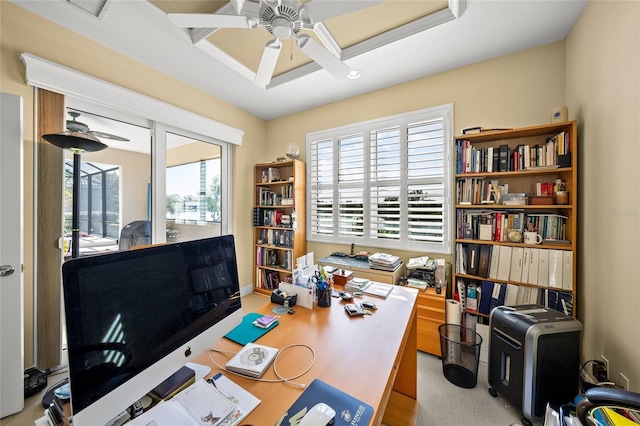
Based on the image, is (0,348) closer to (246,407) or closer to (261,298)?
(246,407)

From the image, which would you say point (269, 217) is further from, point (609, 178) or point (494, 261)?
point (609, 178)

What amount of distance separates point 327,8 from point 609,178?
206cm

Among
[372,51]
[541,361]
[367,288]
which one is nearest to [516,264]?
[541,361]

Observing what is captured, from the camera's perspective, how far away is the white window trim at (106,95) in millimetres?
1820

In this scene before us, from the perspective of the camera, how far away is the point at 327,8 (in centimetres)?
130

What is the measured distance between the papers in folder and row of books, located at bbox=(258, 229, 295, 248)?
1744mm

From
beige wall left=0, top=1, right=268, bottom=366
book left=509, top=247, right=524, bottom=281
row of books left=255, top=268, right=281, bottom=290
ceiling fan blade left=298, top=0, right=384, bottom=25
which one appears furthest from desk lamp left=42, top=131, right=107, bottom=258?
book left=509, top=247, right=524, bottom=281

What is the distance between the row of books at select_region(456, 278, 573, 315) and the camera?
1.86 m

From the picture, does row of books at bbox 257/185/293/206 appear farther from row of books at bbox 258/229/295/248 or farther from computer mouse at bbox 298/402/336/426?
computer mouse at bbox 298/402/336/426

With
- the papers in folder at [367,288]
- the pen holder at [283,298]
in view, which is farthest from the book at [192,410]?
the papers in folder at [367,288]

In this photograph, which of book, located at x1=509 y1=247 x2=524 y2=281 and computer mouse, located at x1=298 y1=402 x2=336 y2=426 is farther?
book, located at x1=509 y1=247 x2=524 y2=281

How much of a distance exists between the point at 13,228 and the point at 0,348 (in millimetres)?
762

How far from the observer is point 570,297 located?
1.82 m

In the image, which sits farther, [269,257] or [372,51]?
[269,257]
